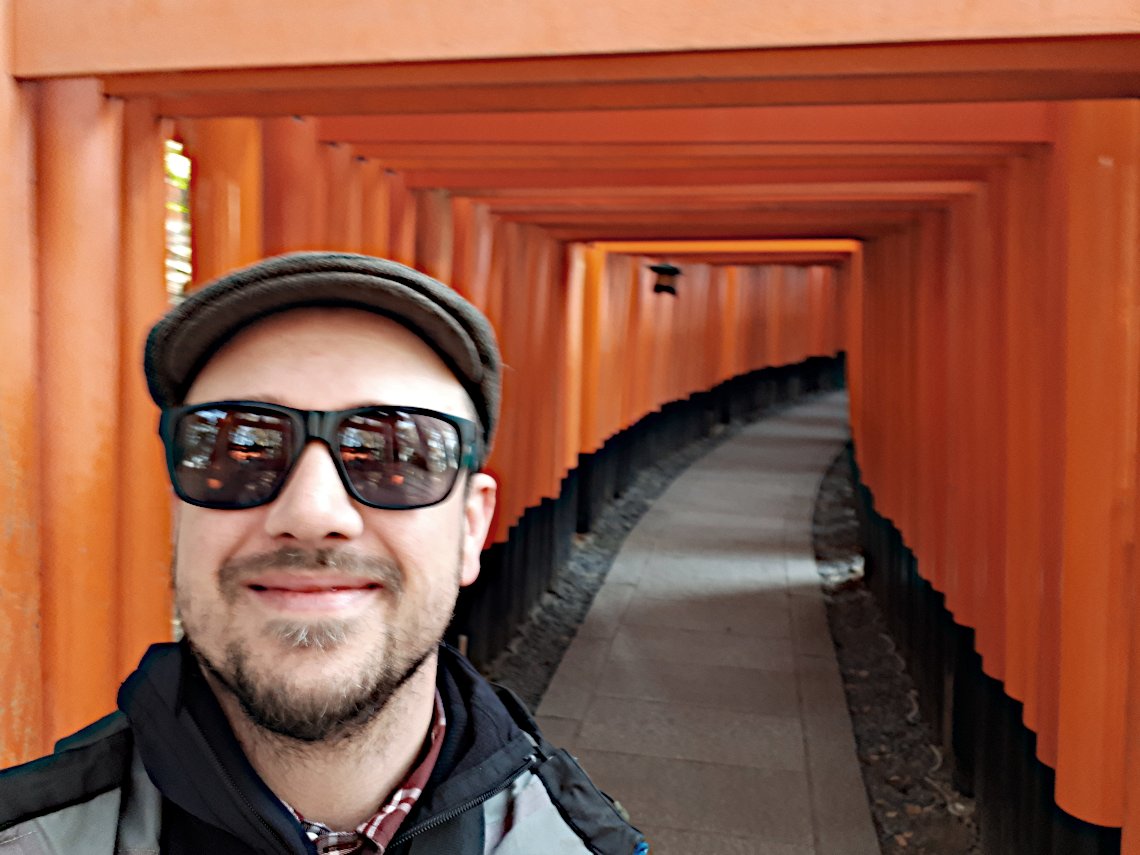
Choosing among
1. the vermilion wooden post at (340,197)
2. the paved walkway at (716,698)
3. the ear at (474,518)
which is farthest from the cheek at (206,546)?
the paved walkway at (716,698)

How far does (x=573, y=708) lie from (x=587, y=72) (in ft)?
15.7

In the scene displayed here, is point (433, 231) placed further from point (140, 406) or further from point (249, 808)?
point (249, 808)

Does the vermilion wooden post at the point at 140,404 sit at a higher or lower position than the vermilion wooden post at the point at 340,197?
lower

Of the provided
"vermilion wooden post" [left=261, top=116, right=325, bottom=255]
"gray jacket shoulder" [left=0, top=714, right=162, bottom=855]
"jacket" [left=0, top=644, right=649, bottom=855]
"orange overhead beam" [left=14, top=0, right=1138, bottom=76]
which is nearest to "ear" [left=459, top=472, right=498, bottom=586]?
"jacket" [left=0, top=644, right=649, bottom=855]

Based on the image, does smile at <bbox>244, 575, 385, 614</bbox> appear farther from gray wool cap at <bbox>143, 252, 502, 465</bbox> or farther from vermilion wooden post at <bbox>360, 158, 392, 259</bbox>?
vermilion wooden post at <bbox>360, 158, 392, 259</bbox>

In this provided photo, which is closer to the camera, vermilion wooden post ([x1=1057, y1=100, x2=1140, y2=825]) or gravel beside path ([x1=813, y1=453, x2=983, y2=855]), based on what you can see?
vermilion wooden post ([x1=1057, y1=100, x2=1140, y2=825])

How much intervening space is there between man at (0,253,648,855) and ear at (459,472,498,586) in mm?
34

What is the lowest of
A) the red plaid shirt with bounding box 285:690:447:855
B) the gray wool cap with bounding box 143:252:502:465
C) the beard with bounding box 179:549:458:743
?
the red plaid shirt with bounding box 285:690:447:855

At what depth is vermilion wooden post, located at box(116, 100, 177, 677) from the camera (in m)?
3.12

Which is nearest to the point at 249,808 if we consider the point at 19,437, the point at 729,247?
the point at 19,437

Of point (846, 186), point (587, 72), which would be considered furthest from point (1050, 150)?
point (587, 72)

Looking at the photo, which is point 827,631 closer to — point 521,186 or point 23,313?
point 521,186

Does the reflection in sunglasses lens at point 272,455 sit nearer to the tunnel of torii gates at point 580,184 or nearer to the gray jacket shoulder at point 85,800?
the gray jacket shoulder at point 85,800

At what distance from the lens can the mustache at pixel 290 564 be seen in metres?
1.35
